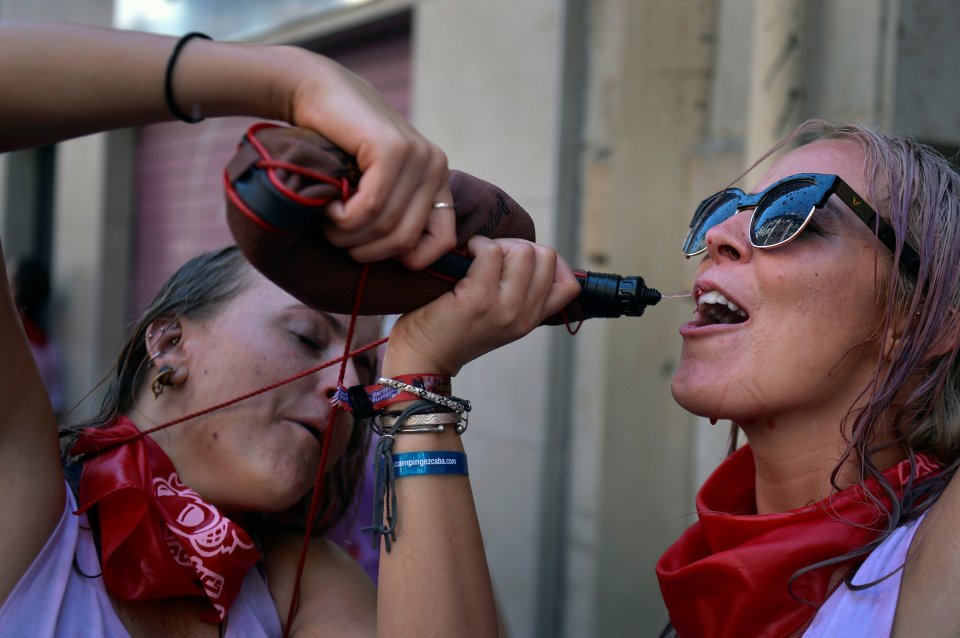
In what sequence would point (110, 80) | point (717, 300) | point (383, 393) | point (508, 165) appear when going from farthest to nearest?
point (508, 165) → point (717, 300) → point (383, 393) → point (110, 80)

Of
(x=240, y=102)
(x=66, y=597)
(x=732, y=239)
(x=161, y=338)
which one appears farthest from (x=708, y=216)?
(x=66, y=597)

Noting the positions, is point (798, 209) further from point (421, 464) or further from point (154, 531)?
point (154, 531)

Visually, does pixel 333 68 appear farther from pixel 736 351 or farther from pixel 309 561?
pixel 309 561

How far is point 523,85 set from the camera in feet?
14.3

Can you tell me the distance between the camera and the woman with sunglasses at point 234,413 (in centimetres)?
131

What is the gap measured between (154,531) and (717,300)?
1168 mm

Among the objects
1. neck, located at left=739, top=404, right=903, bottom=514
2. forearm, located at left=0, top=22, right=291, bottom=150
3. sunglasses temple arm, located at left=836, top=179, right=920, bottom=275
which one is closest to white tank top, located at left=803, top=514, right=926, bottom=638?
neck, located at left=739, top=404, right=903, bottom=514

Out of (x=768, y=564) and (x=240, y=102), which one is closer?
(x=240, y=102)

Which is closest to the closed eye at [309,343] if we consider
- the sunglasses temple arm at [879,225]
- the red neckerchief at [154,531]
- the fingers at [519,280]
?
the red neckerchief at [154,531]

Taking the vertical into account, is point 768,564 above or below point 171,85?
below

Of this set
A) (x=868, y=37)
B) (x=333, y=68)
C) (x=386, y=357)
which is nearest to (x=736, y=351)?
(x=386, y=357)

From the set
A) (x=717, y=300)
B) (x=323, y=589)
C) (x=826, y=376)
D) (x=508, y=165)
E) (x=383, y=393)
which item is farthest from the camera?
(x=508, y=165)

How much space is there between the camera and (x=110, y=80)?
1.31 m

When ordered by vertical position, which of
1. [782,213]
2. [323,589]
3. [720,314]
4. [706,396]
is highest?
[782,213]
